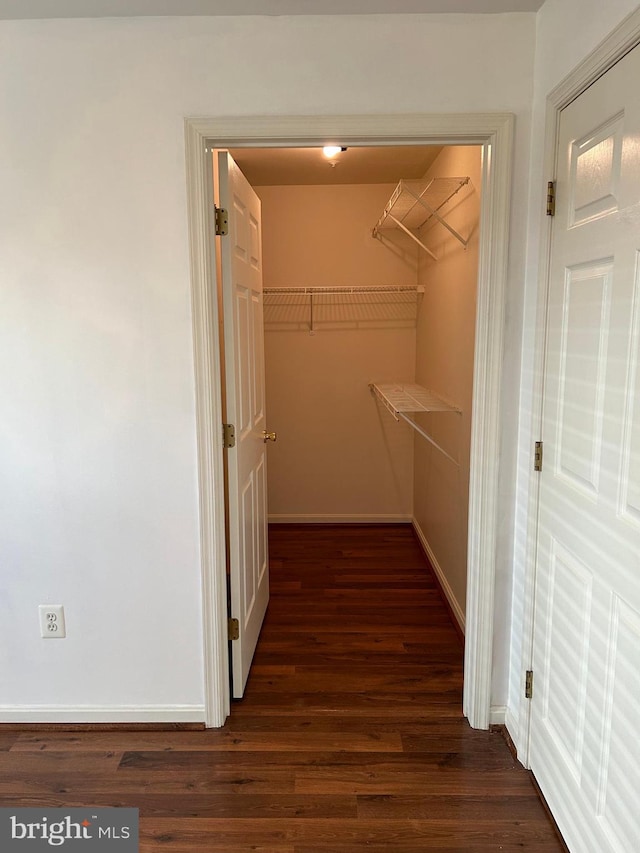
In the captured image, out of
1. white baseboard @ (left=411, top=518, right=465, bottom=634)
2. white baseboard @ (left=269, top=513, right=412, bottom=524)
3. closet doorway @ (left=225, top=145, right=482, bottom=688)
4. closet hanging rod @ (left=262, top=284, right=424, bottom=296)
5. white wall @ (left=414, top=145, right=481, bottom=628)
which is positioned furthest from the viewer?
white baseboard @ (left=269, top=513, right=412, bottom=524)

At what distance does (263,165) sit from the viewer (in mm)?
3432

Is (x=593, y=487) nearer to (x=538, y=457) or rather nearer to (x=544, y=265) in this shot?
(x=538, y=457)

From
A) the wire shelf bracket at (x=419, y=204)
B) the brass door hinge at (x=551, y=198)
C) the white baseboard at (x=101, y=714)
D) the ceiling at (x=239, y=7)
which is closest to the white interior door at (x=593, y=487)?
the brass door hinge at (x=551, y=198)

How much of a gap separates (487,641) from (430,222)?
2.49 m

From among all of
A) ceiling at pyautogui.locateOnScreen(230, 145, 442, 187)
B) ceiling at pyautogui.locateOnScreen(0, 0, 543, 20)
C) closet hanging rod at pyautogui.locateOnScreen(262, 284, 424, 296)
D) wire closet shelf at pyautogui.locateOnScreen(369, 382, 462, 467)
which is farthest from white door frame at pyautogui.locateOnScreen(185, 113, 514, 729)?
closet hanging rod at pyautogui.locateOnScreen(262, 284, 424, 296)

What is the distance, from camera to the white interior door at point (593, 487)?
1.27 meters

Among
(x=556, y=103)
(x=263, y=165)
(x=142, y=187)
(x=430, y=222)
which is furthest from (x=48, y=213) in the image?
(x=430, y=222)

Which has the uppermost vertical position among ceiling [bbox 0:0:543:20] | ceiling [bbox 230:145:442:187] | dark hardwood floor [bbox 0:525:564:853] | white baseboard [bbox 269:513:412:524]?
ceiling [bbox 230:145:442:187]

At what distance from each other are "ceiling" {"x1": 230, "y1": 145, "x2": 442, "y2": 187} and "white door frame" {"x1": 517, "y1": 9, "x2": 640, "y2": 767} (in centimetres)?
137

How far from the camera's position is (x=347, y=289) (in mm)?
3998

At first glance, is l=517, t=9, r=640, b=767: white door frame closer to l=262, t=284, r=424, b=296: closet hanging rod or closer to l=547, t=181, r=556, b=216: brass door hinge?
l=547, t=181, r=556, b=216: brass door hinge

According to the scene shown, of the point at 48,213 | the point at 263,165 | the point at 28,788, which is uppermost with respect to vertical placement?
the point at 263,165

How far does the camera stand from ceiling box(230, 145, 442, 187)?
3.14 m

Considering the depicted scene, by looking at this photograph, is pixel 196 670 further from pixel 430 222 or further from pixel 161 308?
pixel 430 222
